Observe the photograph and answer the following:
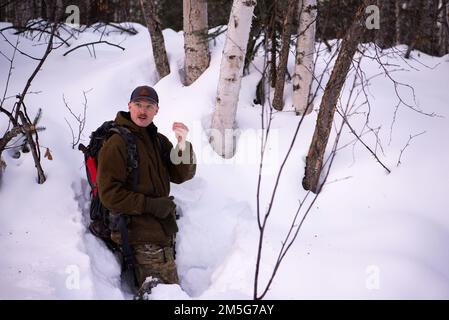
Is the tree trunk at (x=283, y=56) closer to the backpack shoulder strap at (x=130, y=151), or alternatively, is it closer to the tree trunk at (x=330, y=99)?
the tree trunk at (x=330, y=99)

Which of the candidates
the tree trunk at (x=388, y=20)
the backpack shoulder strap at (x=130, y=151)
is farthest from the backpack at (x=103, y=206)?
the tree trunk at (x=388, y=20)

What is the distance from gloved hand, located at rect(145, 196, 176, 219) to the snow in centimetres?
63

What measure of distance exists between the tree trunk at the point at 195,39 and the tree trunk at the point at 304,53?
1.39 m

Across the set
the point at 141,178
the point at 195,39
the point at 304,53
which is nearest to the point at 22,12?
the point at 195,39

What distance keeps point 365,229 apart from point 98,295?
249 centimetres

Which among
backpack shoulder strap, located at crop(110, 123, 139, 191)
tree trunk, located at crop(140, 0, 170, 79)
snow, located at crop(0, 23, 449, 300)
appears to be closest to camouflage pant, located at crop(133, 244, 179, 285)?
snow, located at crop(0, 23, 449, 300)

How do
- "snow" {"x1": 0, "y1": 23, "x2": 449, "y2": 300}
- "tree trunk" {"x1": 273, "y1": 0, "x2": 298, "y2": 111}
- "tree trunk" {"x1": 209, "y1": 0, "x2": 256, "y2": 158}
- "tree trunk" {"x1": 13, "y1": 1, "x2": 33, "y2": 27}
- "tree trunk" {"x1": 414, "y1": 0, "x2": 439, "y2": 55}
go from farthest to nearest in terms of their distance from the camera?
1. "tree trunk" {"x1": 13, "y1": 1, "x2": 33, "y2": 27}
2. "tree trunk" {"x1": 414, "y1": 0, "x2": 439, "y2": 55}
3. "tree trunk" {"x1": 273, "y1": 0, "x2": 298, "y2": 111}
4. "tree trunk" {"x1": 209, "y1": 0, "x2": 256, "y2": 158}
5. "snow" {"x1": 0, "y1": 23, "x2": 449, "y2": 300}

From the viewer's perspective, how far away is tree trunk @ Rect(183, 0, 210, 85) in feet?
17.5

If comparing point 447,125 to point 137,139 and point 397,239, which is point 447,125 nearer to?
point 397,239

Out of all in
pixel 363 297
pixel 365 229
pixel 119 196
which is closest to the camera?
pixel 363 297

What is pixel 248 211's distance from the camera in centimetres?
400

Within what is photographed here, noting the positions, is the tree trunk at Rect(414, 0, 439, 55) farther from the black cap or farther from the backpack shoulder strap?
the backpack shoulder strap

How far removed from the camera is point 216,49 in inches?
239
